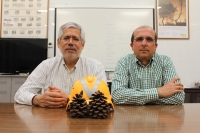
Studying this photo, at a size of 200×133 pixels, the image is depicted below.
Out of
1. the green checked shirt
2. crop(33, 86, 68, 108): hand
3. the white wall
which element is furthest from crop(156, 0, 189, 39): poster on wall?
crop(33, 86, 68, 108): hand

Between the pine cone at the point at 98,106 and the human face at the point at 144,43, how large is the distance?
798 mm

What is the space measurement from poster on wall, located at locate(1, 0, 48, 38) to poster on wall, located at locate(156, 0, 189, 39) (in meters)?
1.86

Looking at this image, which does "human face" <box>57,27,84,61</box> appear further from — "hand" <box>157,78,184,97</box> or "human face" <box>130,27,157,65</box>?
"hand" <box>157,78,184,97</box>

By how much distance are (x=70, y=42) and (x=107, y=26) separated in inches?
72.3

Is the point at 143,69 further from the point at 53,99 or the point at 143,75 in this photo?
the point at 53,99

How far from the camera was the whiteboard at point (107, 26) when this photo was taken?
124 inches

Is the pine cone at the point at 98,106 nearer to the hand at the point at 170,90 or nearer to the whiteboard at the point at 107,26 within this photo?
the hand at the point at 170,90

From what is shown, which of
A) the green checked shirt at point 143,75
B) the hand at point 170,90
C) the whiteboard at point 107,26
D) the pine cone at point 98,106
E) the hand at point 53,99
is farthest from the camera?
the whiteboard at point 107,26

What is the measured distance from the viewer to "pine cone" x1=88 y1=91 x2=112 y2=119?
714mm

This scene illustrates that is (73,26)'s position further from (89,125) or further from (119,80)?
(89,125)

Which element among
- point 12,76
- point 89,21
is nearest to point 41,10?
point 89,21

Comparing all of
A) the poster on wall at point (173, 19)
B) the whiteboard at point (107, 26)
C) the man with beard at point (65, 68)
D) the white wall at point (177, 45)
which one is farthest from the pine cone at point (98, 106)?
the poster on wall at point (173, 19)

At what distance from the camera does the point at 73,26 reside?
1.43m

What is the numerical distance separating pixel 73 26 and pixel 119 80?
20.1 inches
